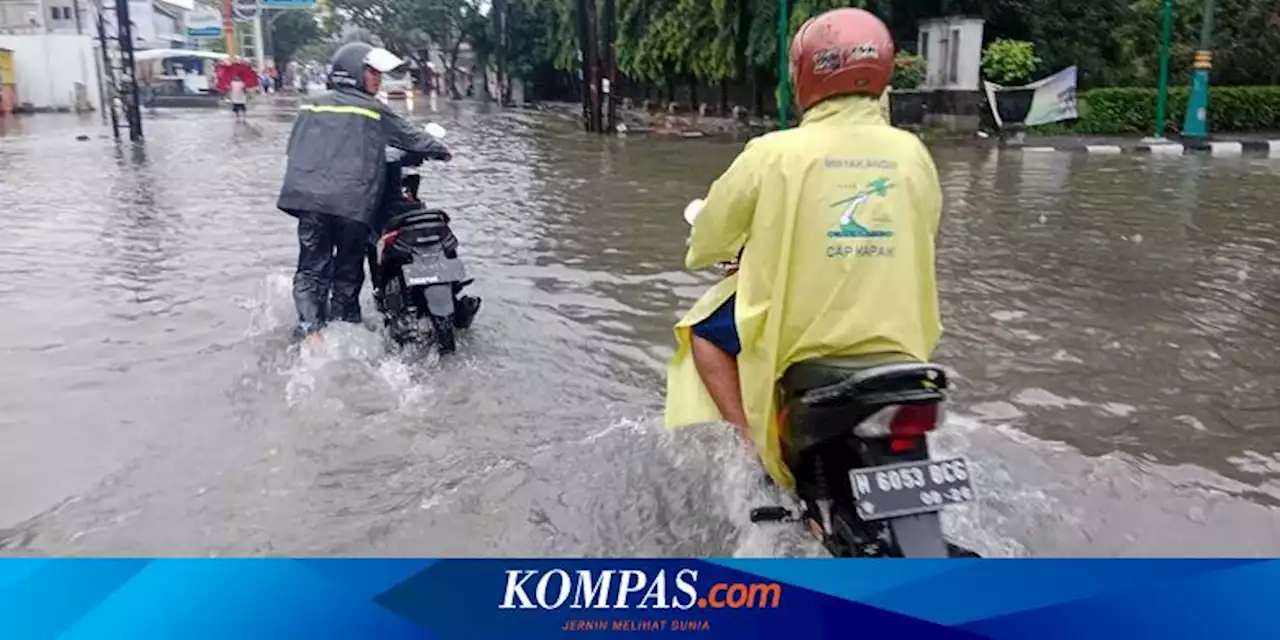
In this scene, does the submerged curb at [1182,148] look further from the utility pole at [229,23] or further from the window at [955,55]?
the utility pole at [229,23]

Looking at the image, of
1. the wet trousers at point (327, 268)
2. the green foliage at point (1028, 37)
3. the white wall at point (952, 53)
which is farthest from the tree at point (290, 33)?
the wet trousers at point (327, 268)

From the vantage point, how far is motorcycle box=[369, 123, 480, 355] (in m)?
5.71

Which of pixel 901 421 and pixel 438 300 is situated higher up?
pixel 901 421

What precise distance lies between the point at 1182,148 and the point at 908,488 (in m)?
18.0

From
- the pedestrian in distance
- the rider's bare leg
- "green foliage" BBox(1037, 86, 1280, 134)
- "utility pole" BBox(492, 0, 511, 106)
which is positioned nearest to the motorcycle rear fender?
the rider's bare leg

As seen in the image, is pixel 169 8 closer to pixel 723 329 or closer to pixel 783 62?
pixel 783 62

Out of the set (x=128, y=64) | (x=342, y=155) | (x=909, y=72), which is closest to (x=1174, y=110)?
(x=909, y=72)

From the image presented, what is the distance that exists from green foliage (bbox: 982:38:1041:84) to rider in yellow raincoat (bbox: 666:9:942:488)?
19867mm

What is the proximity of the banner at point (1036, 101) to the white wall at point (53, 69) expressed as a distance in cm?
2869

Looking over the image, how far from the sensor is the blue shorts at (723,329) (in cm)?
346

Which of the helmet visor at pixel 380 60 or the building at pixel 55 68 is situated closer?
the helmet visor at pixel 380 60

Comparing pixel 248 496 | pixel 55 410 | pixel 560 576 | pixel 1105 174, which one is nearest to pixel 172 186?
pixel 55 410

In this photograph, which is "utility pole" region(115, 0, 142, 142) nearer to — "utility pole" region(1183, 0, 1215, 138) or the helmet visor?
the helmet visor

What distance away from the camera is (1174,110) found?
2141 centimetres
